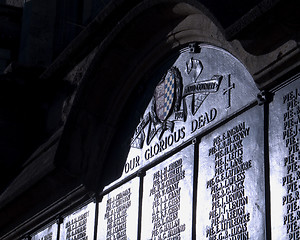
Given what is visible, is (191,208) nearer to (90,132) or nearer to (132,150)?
(132,150)

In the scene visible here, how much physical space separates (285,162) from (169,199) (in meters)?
1.85

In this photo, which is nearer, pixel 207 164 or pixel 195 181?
pixel 207 164

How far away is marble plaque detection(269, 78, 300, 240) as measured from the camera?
7.07m

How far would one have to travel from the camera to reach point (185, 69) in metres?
9.27

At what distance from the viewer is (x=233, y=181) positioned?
26.0 feet

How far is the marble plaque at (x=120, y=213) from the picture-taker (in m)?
9.52

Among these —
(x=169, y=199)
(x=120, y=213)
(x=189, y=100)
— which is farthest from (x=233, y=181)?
(x=120, y=213)

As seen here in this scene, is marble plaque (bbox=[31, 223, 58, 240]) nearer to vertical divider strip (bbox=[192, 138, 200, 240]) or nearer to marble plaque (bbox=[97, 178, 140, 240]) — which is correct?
marble plaque (bbox=[97, 178, 140, 240])

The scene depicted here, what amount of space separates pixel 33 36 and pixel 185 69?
563 centimetres

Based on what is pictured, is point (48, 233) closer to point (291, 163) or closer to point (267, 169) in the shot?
point (267, 169)

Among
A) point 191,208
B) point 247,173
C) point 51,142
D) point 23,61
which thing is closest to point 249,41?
point 247,173

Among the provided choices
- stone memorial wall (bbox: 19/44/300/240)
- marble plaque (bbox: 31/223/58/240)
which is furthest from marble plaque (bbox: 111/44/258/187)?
marble plaque (bbox: 31/223/58/240)

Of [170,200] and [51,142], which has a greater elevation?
[51,142]

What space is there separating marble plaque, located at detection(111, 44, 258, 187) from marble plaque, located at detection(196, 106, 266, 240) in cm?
19
